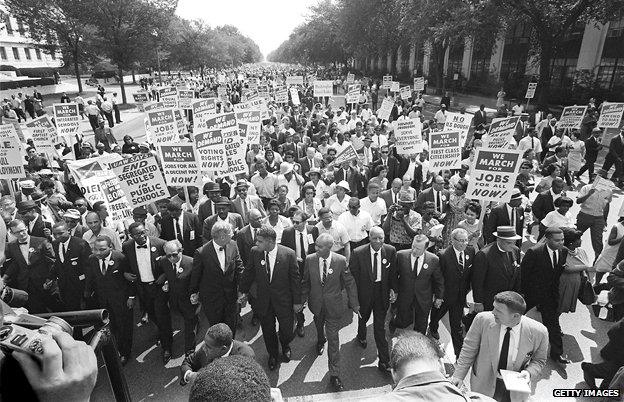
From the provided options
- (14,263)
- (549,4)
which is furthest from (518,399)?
(549,4)

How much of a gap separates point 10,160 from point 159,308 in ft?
19.3

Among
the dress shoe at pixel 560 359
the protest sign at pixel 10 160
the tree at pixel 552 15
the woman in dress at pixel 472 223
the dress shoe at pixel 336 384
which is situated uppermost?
the tree at pixel 552 15

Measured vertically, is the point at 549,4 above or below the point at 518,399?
above

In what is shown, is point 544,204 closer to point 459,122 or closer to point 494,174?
point 494,174

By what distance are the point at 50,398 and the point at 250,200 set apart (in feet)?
23.2

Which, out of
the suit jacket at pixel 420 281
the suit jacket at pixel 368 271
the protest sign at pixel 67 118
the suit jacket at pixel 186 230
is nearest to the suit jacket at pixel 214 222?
the suit jacket at pixel 186 230

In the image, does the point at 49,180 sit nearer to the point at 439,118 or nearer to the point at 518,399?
the point at 518,399

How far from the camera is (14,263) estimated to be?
577 centimetres

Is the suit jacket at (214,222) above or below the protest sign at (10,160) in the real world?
below

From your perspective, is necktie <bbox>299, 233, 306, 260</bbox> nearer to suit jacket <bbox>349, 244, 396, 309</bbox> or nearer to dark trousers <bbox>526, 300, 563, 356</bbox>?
suit jacket <bbox>349, 244, 396, 309</bbox>

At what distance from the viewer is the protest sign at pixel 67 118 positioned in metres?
12.3

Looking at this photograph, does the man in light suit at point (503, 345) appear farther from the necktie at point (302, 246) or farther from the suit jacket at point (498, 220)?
the suit jacket at point (498, 220)

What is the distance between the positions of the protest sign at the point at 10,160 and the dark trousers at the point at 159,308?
521 cm

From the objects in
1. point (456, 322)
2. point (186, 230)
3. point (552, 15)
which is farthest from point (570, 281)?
point (552, 15)
